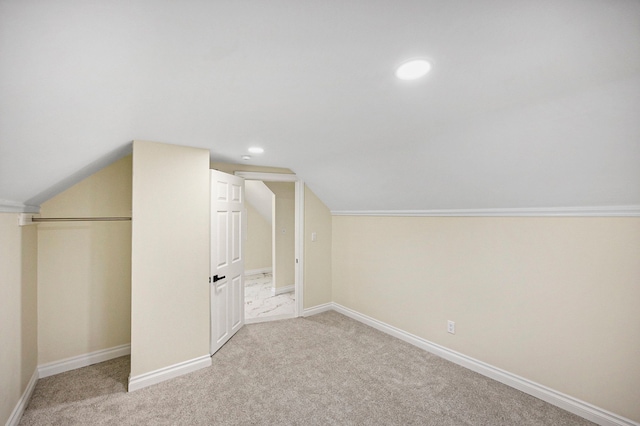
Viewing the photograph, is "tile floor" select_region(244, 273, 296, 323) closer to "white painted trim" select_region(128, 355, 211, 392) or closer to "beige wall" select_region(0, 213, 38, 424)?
"white painted trim" select_region(128, 355, 211, 392)

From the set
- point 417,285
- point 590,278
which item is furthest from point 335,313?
point 590,278

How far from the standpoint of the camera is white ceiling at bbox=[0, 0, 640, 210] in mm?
786

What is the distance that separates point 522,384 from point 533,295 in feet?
2.42

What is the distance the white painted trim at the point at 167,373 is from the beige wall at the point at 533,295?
2.11m

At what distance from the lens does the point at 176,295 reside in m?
2.44

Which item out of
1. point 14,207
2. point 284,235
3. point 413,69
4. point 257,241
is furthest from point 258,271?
point 413,69

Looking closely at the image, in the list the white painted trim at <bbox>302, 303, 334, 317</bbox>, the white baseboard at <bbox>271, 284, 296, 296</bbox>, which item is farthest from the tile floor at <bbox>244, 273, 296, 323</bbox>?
the white painted trim at <bbox>302, 303, 334, 317</bbox>

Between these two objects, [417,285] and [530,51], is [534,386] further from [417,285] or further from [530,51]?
[530,51]

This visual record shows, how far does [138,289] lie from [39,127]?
1.47 m

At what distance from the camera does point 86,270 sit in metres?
2.59

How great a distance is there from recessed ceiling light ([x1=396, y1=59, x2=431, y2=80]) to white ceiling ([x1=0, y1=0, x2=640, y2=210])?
0.11 feet

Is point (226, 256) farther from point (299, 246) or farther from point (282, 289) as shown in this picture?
Answer: point (282, 289)

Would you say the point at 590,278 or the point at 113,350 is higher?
the point at 590,278

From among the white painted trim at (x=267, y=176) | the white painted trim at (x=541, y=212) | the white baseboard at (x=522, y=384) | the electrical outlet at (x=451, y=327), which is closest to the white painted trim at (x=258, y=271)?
the white painted trim at (x=267, y=176)
